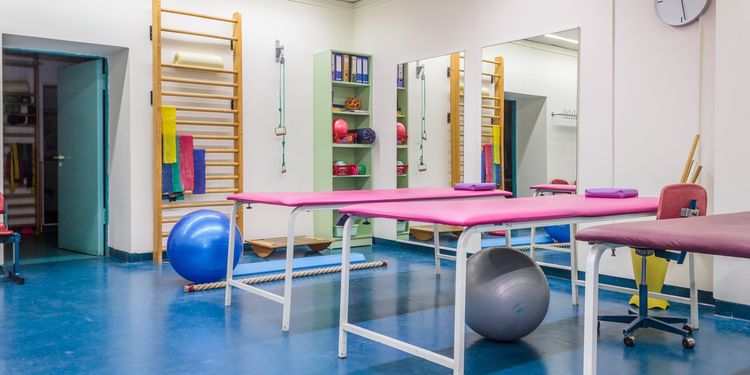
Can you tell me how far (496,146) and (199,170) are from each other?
2.96m

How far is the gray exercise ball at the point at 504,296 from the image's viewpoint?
9.44 feet

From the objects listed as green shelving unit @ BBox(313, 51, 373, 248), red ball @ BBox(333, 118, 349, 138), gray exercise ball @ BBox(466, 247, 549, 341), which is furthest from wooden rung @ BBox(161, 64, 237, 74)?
gray exercise ball @ BBox(466, 247, 549, 341)

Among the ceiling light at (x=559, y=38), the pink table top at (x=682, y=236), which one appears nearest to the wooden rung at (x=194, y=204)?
the ceiling light at (x=559, y=38)

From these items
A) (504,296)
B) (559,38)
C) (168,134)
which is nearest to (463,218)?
(504,296)

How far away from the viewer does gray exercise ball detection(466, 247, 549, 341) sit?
2.88 metres

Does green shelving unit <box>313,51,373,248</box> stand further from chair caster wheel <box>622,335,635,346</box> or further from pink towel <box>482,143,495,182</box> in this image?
chair caster wheel <box>622,335,635,346</box>

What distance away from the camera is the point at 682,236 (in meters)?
1.68

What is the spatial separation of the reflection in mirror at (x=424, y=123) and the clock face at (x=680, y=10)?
207cm

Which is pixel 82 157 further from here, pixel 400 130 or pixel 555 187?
pixel 555 187

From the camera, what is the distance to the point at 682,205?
2.86m

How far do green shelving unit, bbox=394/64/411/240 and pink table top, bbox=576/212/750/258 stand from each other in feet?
15.1

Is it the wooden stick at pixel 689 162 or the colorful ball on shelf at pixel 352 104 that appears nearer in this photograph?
the wooden stick at pixel 689 162

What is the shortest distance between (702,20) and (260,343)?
11.5 feet

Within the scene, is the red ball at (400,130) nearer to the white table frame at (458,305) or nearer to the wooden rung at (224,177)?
the wooden rung at (224,177)
